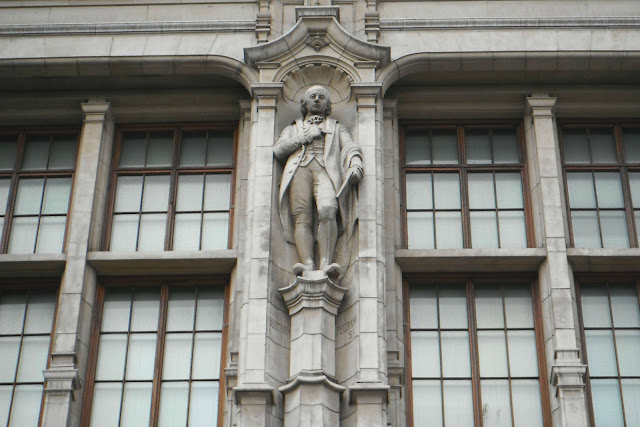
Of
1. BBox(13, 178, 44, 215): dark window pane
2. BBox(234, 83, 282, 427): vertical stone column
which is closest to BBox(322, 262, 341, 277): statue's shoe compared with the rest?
BBox(234, 83, 282, 427): vertical stone column

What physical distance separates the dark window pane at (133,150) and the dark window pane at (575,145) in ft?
22.7

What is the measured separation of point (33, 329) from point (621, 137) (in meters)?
9.84

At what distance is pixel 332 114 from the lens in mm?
18500

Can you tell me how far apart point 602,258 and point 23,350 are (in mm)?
8768

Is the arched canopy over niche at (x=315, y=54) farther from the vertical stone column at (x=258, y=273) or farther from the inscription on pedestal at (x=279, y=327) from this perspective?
the inscription on pedestal at (x=279, y=327)

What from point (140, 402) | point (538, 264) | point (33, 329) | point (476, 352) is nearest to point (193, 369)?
point (140, 402)

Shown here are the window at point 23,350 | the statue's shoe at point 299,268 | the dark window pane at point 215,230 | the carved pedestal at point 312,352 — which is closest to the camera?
the carved pedestal at point 312,352

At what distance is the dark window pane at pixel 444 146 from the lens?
63.2 feet

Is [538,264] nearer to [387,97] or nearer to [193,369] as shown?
[387,97]

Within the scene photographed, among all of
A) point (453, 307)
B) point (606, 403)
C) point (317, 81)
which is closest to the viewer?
point (606, 403)

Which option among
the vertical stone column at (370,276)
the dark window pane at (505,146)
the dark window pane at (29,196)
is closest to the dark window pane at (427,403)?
the vertical stone column at (370,276)

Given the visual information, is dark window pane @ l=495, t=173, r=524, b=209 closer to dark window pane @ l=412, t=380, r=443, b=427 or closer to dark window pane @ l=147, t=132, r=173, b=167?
dark window pane @ l=412, t=380, r=443, b=427

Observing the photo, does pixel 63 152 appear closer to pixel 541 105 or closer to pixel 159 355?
pixel 159 355

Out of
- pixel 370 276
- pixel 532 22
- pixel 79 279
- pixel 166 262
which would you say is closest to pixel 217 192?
pixel 166 262
